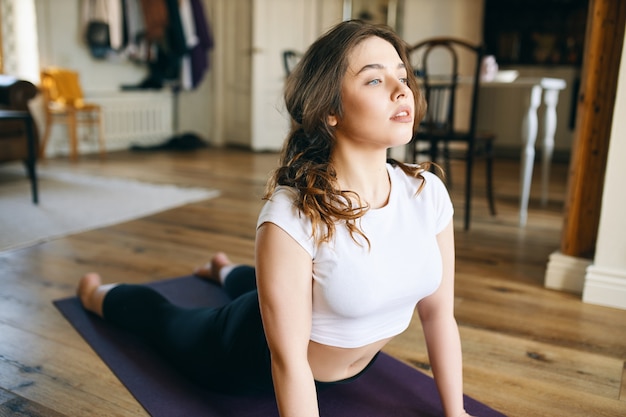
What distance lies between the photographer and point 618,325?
1723mm

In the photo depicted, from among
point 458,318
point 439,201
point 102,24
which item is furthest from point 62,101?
point 439,201

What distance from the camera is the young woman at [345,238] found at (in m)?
0.92

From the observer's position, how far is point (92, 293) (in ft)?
5.59

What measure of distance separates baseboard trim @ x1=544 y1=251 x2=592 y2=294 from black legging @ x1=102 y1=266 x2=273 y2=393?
1.23 meters

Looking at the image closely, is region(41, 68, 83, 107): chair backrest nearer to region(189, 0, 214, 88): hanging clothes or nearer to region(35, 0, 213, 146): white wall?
region(35, 0, 213, 146): white wall

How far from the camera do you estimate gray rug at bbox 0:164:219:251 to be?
2.65 meters

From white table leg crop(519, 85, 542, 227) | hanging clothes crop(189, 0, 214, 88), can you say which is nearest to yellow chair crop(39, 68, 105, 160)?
hanging clothes crop(189, 0, 214, 88)

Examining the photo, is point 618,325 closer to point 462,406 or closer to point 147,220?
point 462,406

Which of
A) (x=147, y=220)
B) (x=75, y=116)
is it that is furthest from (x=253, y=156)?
(x=147, y=220)

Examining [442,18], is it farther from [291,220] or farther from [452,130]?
[291,220]

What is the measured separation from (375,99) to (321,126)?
102 millimetres

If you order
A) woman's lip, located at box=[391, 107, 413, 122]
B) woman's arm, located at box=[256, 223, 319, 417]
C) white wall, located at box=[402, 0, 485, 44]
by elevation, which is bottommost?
woman's arm, located at box=[256, 223, 319, 417]

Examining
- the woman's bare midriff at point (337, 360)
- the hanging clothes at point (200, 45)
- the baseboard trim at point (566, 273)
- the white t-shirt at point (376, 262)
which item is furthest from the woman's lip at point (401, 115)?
the hanging clothes at point (200, 45)

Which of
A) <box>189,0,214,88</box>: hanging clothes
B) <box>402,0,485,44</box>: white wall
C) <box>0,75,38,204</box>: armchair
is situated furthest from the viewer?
<box>189,0,214,88</box>: hanging clothes
